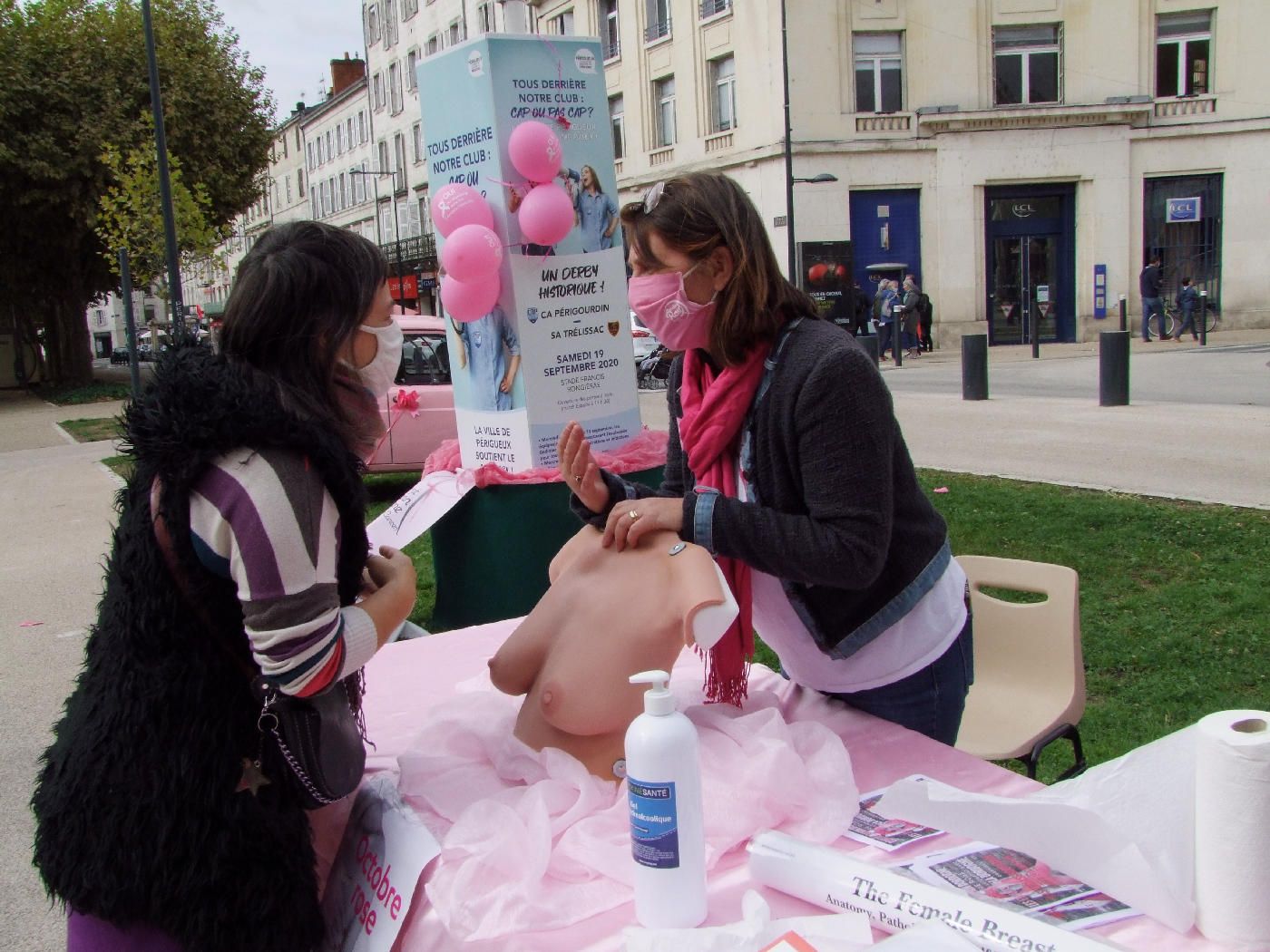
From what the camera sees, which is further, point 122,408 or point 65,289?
point 65,289

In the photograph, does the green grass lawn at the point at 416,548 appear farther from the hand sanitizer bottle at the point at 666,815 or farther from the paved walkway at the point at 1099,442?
the paved walkway at the point at 1099,442

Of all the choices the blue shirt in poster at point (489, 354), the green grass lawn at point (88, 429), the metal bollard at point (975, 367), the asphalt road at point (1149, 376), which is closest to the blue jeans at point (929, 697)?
the blue shirt in poster at point (489, 354)

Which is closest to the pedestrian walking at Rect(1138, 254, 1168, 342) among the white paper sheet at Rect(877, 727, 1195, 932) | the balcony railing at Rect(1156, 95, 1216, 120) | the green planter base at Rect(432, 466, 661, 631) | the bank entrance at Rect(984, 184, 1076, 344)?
the bank entrance at Rect(984, 184, 1076, 344)

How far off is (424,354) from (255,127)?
59.1 ft

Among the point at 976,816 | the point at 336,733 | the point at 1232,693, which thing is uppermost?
the point at 336,733

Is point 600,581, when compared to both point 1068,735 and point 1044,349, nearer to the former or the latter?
point 1068,735

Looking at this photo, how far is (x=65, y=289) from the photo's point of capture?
86.1 feet

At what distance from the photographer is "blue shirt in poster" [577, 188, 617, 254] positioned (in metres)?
4.64

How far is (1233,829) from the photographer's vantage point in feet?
4.04

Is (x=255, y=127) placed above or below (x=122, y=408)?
above

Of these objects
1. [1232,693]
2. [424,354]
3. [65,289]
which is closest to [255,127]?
[65,289]

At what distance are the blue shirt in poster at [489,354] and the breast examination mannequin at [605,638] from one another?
2822 millimetres

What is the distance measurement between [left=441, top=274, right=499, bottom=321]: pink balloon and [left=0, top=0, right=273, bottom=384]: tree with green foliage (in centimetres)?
1653

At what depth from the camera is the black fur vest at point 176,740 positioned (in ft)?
4.58
